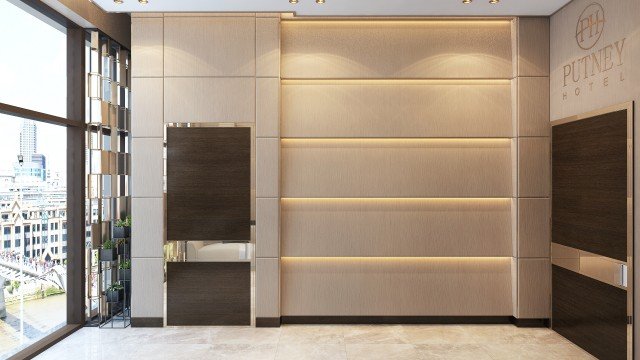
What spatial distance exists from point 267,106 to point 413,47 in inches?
63.7

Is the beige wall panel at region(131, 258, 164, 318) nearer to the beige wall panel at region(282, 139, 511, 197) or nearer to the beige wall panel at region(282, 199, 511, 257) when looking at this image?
the beige wall panel at region(282, 199, 511, 257)

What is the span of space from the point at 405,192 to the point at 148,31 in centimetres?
308

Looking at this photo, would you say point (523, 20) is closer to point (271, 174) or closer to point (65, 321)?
point (271, 174)

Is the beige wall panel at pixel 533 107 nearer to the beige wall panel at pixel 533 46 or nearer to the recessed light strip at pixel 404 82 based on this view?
the beige wall panel at pixel 533 46

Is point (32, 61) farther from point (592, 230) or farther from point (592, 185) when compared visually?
point (592, 230)

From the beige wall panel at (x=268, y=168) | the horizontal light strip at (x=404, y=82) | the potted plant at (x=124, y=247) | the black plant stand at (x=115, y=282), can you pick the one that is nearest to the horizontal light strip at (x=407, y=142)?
the beige wall panel at (x=268, y=168)

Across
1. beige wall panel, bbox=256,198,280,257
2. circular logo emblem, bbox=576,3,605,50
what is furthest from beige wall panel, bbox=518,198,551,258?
beige wall panel, bbox=256,198,280,257

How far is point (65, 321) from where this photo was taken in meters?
4.32

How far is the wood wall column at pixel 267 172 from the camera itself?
14.3ft

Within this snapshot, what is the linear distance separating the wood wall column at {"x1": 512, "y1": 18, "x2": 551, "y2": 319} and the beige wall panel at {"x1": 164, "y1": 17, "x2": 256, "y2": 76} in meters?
2.75

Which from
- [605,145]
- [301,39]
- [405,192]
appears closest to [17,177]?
[301,39]

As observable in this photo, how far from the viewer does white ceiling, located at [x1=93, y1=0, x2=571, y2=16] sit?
4.00 metres

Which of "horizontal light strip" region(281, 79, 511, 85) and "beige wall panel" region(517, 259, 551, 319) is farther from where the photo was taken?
"horizontal light strip" region(281, 79, 511, 85)

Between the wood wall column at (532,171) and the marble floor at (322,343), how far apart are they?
0.38m
